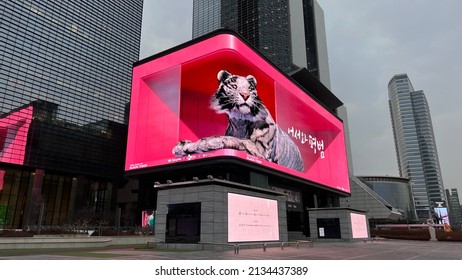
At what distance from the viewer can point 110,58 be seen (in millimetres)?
96688

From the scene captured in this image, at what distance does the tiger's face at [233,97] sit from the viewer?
152 feet

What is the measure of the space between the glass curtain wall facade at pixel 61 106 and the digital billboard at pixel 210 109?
35.2 meters

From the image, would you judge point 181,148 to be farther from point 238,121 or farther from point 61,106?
point 61,106

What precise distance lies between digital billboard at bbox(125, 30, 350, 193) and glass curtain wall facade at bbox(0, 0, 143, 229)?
1386 inches

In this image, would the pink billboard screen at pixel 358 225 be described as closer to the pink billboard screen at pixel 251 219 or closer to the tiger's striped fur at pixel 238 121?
the tiger's striped fur at pixel 238 121

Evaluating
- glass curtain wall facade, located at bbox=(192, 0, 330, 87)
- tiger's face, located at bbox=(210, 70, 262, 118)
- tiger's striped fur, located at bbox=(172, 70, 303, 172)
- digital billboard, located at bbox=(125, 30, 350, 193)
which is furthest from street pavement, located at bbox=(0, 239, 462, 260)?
glass curtain wall facade, located at bbox=(192, 0, 330, 87)

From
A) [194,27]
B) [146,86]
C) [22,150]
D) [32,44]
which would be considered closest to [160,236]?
[146,86]

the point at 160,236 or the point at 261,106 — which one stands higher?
the point at 261,106

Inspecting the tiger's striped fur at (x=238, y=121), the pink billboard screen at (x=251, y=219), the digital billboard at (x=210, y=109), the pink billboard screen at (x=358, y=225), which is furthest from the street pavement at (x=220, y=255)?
the tiger's striped fur at (x=238, y=121)

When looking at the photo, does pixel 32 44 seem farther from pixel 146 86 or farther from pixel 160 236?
pixel 160 236

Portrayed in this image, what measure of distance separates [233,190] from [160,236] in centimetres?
743

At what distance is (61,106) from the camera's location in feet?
266

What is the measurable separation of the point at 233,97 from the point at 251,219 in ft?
69.8

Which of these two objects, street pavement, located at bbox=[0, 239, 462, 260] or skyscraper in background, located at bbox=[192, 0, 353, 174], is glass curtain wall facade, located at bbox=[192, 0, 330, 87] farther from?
street pavement, located at bbox=[0, 239, 462, 260]
